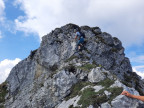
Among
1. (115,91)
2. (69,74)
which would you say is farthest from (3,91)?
(115,91)

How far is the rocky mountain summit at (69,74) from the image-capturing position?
2052 cm

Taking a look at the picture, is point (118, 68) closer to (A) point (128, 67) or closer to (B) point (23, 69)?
(A) point (128, 67)

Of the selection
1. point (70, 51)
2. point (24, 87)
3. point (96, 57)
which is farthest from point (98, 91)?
point (24, 87)

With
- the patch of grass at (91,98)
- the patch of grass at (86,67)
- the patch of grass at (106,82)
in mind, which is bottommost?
the patch of grass at (91,98)

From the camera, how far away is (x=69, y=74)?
2723 centimetres

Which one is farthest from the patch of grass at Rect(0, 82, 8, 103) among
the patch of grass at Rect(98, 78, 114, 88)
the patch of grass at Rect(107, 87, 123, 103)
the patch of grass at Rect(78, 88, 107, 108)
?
the patch of grass at Rect(107, 87, 123, 103)

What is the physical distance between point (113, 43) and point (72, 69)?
1188 inches

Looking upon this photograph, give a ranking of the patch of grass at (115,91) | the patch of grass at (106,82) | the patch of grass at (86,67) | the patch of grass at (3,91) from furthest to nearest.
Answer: the patch of grass at (3,91), the patch of grass at (86,67), the patch of grass at (106,82), the patch of grass at (115,91)

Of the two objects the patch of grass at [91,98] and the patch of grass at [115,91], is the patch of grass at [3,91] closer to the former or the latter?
the patch of grass at [91,98]

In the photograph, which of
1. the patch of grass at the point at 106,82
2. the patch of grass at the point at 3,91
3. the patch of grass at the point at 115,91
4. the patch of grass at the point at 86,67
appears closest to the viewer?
the patch of grass at the point at 115,91

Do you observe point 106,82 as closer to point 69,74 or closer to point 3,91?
point 69,74

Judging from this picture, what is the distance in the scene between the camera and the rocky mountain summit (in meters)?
20.5

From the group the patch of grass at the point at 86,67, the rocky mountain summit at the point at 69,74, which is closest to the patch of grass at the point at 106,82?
the rocky mountain summit at the point at 69,74

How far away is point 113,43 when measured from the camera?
5444 centimetres
